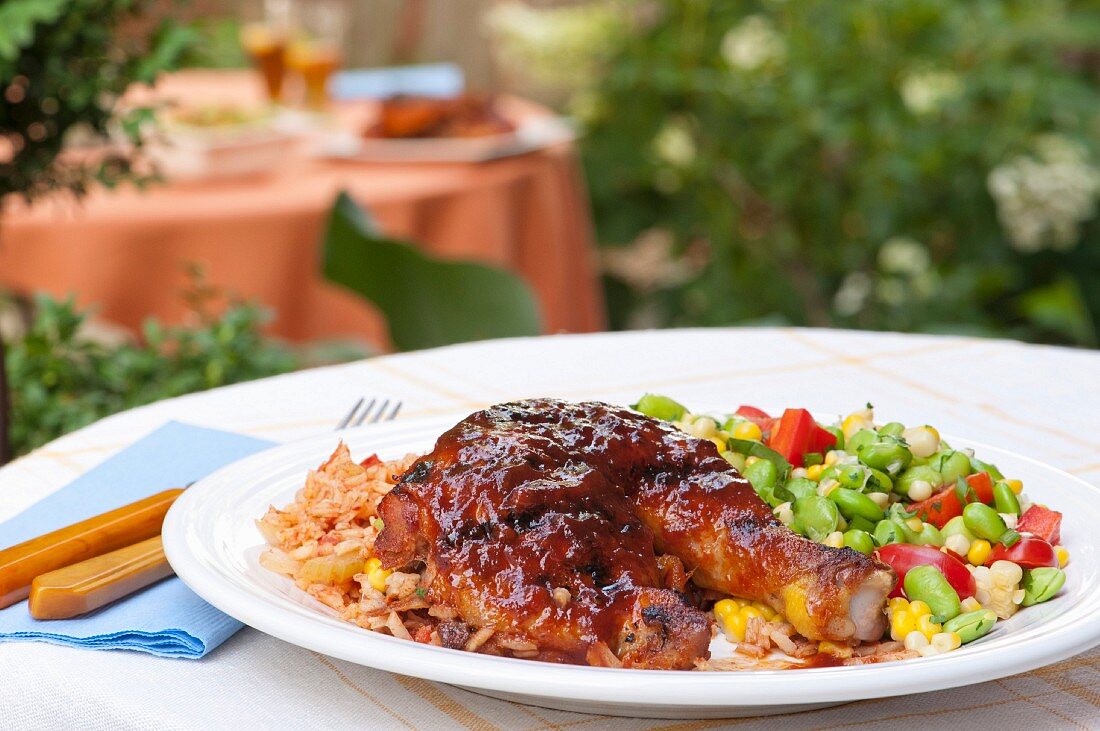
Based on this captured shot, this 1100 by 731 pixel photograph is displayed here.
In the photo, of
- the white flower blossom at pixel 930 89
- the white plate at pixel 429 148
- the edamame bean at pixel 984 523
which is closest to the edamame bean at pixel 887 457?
the edamame bean at pixel 984 523

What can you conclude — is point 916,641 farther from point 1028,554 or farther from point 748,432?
point 748,432

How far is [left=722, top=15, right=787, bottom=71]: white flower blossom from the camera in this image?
→ 4695mm

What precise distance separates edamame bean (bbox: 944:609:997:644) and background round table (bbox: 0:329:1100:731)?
45 millimetres

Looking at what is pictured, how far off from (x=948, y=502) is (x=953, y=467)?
0.05 metres

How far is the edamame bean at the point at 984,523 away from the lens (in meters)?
1.19

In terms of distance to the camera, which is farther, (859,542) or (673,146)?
(673,146)

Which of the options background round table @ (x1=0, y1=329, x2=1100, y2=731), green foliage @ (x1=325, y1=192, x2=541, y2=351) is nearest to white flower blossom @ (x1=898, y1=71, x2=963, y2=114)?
green foliage @ (x1=325, y1=192, x2=541, y2=351)

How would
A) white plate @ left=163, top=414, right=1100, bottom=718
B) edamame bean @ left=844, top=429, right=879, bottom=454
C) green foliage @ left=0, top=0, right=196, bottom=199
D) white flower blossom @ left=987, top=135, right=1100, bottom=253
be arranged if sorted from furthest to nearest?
white flower blossom @ left=987, top=135, right=1100, bottom=253 < green foliage @ left=0, top=0, right=196, bottom=199 < edamame bean @ left=844, top=429, right=879, bottom=454 < white plate @ left=163, top=414, right=1100, bottom=718

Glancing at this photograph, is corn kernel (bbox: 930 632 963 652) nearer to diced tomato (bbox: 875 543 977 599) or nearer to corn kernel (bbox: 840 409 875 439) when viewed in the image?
diced tomato (bbox: 875 543 977 599)

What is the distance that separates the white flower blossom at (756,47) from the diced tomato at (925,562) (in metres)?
3.75

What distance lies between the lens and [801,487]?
1.29 m

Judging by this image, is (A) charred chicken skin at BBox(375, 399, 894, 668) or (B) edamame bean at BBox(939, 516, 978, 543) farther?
(B) edamame bean at BBox(939, 516, 978, 543)

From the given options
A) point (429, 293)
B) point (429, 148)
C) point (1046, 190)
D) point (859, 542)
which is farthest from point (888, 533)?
point (1046, 190)

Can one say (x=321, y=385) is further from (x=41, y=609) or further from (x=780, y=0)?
(x=780, y=0)
